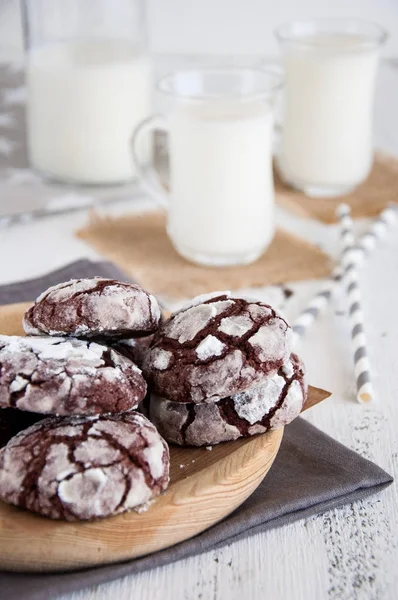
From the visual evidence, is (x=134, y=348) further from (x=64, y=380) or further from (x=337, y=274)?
(x=337, y=274)

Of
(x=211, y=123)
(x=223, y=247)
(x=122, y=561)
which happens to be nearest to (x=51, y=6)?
(x=211, y=123)

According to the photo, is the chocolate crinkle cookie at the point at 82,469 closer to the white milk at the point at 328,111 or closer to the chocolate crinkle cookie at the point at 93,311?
the chocolate crinkle cookie at the point at 93,311

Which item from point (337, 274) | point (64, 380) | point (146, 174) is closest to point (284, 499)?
point (64, 380)

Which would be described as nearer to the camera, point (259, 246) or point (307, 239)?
point (259, 246)

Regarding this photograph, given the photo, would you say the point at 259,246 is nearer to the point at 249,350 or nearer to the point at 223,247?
the point at 223,247

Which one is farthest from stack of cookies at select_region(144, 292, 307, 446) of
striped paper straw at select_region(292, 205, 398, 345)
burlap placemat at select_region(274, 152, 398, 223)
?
burlap placemat at select_region(274, 152, 398, 223)

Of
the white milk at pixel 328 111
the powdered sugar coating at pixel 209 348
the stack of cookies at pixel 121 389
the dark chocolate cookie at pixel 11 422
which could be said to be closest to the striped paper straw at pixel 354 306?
the white milk at pixel 328 111

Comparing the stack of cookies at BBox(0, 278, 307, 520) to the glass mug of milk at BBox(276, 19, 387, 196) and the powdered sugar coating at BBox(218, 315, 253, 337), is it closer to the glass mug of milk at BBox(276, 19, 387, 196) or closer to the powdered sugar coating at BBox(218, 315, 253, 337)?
the powdered sugar coating at BBox(218, 315, 253, 337)
